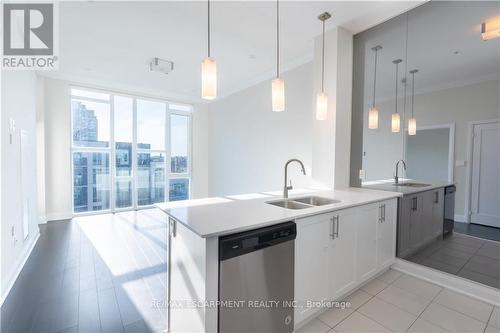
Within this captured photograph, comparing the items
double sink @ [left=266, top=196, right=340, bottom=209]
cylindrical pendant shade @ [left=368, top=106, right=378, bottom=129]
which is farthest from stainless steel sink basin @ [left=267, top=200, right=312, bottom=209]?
cylindrical pendant shade @ [left=368, top=106, right=378, bottom=129]

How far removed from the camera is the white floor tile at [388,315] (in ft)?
5.90

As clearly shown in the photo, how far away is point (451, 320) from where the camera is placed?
6.10 ft

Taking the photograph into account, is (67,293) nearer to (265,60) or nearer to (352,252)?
(352,252)

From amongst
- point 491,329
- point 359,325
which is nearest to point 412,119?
point 491,329

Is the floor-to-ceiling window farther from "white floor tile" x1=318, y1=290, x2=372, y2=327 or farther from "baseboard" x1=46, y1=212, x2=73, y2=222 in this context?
"white floor tile" x1=318, y1=290, x2=372, y2=327

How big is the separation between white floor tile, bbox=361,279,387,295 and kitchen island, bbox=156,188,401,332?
10 centimetres

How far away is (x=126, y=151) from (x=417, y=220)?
6.06 meters

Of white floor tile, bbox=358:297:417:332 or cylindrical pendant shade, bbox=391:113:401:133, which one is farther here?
cylindrical pendant shade, bbox=391:113:401:133

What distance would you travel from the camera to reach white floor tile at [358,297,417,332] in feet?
5.90

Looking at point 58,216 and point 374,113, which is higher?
point 374,113

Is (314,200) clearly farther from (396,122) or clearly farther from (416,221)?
(396,122)

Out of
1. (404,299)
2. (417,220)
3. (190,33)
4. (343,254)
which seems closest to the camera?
(343,254)

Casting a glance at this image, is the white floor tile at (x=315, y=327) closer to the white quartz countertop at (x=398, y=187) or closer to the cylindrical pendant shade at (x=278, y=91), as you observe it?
the white quartz countertop at (x=398, y=187)

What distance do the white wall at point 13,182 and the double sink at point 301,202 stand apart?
2.71 metres
